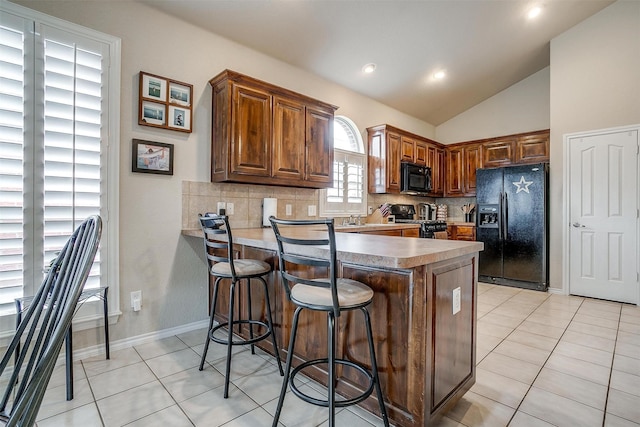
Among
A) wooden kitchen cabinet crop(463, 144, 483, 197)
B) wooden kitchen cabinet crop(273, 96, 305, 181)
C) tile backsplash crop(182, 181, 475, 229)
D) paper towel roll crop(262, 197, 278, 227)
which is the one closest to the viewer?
tile backsplash crop(182, 181, 475, 229)

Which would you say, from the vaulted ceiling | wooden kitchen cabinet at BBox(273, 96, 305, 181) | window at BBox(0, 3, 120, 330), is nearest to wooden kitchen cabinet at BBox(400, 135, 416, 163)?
the vaulted ceiling

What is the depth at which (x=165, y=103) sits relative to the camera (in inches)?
107

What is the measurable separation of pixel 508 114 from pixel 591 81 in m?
1.48

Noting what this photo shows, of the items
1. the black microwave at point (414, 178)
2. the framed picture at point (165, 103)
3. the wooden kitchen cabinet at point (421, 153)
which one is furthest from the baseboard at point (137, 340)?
the wooden kitchen cabinet at point (421, 153)

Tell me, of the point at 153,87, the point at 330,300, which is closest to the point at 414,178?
the point at 153,87

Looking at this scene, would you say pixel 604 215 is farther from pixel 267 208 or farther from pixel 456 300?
pixel 267 208

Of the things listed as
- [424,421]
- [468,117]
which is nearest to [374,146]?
[468,117]

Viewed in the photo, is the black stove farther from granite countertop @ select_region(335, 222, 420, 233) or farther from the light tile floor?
the light tile floor

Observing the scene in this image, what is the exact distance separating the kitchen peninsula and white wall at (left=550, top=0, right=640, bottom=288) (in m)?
3.46

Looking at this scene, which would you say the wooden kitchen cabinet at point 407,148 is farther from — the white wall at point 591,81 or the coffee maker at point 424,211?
the white wall at point 591,81

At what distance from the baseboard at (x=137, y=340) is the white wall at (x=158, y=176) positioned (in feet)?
0.12

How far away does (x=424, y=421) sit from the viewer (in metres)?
1.47

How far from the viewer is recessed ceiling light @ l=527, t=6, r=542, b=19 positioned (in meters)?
3.71

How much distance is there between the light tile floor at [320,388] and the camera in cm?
169
